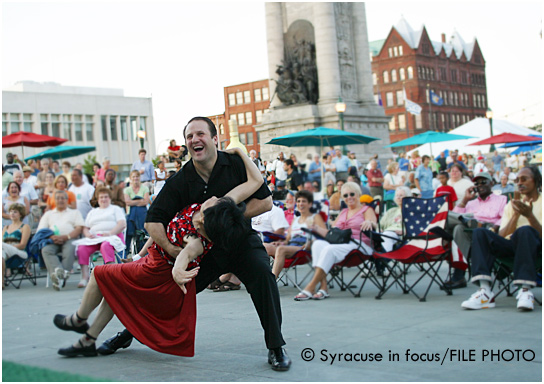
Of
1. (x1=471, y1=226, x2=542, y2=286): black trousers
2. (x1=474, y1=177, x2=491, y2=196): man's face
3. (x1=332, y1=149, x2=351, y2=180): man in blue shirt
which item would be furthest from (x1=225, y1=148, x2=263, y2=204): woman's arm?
(x1=332, y1=149, x2=351, y2=180): man in blue shirt

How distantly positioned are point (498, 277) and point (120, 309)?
4.78m

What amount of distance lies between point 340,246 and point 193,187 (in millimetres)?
4436

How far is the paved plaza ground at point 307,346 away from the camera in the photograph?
4.20 m

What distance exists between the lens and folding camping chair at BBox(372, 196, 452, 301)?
846 centimetres

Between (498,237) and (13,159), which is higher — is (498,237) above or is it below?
below

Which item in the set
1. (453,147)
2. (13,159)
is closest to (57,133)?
(453,147)

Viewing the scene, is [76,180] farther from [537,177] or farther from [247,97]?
[247,97]

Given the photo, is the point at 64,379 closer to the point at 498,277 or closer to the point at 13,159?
the point at 498,277

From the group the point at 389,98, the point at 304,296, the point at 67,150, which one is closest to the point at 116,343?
the point at 304,296

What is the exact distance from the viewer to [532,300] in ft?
23.5

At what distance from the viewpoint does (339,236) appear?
8734 mm

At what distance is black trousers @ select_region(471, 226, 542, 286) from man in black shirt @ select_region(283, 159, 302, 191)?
195cm

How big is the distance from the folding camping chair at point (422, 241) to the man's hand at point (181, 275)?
440cm

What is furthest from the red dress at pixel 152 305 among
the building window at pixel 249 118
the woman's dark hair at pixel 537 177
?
the woman's dark hair at pixel 537 177
